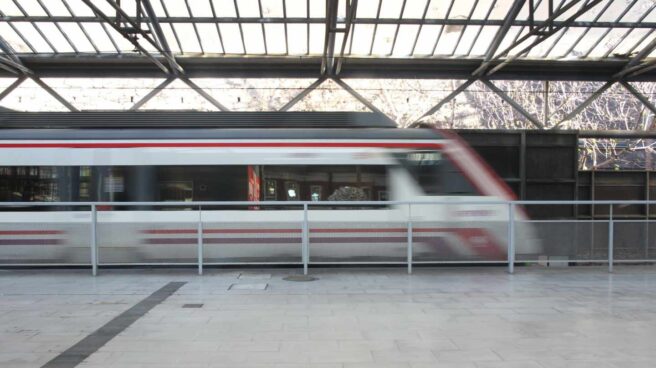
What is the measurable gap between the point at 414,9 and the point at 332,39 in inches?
133

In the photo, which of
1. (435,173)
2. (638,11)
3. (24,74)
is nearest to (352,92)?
(638,11)

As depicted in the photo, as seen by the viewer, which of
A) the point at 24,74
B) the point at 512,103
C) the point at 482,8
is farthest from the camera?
the point at 512,103

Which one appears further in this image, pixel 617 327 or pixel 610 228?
pixel 610 228

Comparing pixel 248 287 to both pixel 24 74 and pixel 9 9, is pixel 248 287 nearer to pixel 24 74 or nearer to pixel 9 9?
pixel 9 9

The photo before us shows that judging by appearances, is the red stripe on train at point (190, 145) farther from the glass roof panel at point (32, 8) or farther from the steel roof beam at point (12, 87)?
the steel roof beam at point (12, 87)

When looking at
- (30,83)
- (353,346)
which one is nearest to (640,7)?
(353,346)

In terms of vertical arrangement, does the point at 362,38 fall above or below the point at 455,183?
above

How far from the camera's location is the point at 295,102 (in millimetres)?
21703

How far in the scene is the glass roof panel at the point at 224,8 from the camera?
721 inches

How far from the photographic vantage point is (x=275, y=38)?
2025 centimetres

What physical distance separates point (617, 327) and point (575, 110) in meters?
18.4

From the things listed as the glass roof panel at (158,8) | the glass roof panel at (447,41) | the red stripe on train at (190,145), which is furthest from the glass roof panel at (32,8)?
the glass roof panel at (447,41)

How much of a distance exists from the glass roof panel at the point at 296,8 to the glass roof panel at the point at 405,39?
13.3ft

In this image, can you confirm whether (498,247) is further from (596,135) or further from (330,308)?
(596,135)
